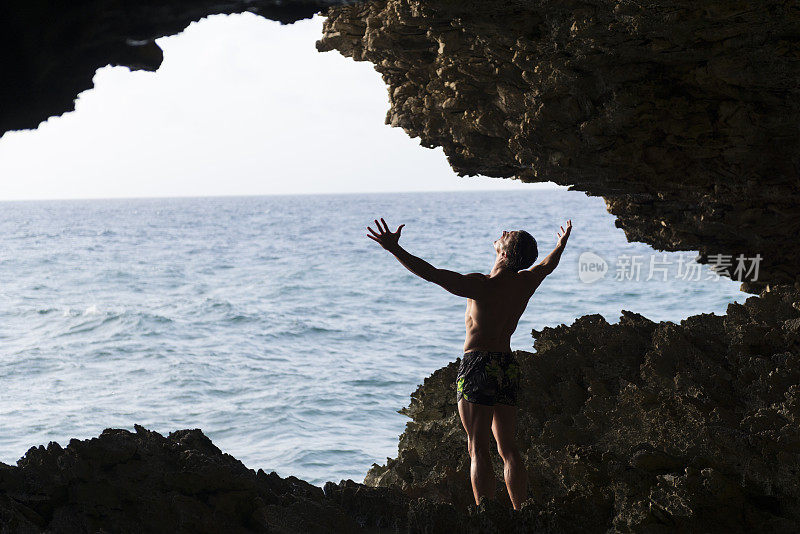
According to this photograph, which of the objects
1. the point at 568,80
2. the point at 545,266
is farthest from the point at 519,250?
the point at 568,80

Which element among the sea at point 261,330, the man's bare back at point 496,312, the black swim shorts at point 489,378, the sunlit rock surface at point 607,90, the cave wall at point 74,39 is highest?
the sunlit rock surface at point 607,90

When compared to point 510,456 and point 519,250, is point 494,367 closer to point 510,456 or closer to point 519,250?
point 510,456

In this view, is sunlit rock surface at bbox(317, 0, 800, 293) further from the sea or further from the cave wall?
the sea

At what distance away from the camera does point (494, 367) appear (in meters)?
4.26

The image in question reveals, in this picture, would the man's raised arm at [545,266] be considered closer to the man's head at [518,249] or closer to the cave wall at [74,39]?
the man's head at [518,249]

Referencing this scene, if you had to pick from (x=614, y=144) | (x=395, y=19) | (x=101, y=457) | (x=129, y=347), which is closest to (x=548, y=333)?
(x=614, y=144)

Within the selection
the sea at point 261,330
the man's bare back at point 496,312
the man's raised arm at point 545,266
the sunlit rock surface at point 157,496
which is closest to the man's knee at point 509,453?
the man's bare back at point 496,312

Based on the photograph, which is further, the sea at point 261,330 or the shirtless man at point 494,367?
the sea at point 261,330

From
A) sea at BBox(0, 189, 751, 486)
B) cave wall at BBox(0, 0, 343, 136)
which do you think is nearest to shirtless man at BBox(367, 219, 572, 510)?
cave wall at BBox(0, 0, 343, 136)

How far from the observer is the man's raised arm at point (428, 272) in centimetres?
382

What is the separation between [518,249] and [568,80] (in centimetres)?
160

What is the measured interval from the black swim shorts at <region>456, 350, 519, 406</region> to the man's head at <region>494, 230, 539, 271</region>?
21.3 inches

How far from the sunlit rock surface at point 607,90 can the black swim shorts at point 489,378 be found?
2098mm

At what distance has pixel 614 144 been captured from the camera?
589 centimetres
